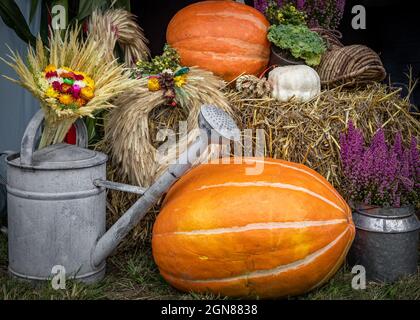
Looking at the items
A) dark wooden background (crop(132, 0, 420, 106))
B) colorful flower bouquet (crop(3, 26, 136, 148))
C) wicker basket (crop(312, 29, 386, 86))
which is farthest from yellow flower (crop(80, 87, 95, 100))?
dark wooden background (crop(132, 0, 420, 106))

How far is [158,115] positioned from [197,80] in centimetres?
25

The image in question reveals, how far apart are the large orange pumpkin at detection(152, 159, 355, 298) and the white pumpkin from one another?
2.34ft

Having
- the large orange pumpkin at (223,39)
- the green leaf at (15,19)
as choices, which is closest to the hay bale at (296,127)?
the large orange pumpkin at (223,39)

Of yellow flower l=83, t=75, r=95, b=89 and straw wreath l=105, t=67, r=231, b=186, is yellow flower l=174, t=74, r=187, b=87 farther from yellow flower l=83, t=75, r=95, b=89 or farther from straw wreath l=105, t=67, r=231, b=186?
yellow flower l=83, t=75, r=95, b=89

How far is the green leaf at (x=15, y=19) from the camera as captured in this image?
2.90 metres

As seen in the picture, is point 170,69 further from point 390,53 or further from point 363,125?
point 390,53

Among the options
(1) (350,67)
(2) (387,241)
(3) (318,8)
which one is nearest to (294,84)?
(1) (350,67)

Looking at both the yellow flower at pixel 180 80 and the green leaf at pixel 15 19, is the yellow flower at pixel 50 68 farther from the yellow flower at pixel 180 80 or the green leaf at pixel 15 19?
the green leaf at pixel 15 19

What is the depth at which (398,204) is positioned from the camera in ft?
7.58

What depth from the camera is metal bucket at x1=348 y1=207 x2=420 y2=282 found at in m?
2.30

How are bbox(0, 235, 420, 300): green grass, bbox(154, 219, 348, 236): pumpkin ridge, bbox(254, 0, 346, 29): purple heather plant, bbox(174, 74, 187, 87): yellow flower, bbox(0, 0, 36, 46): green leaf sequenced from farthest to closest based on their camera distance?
bbox(254, 0, 346, 29): purple heather plant < bbox(0, 0, 36, 46): green leaf < bbox(174, 74, 187, 87): yellow flower < bbox(0, 235, 420, 300): green grass < bbox(154, 219, 348, 236): pumpkin ridge

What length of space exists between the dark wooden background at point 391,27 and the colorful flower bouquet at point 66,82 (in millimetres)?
2045

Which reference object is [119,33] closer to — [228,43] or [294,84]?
[228,43]

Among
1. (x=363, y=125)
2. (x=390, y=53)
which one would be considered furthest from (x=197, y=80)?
(x=390, y=53)
